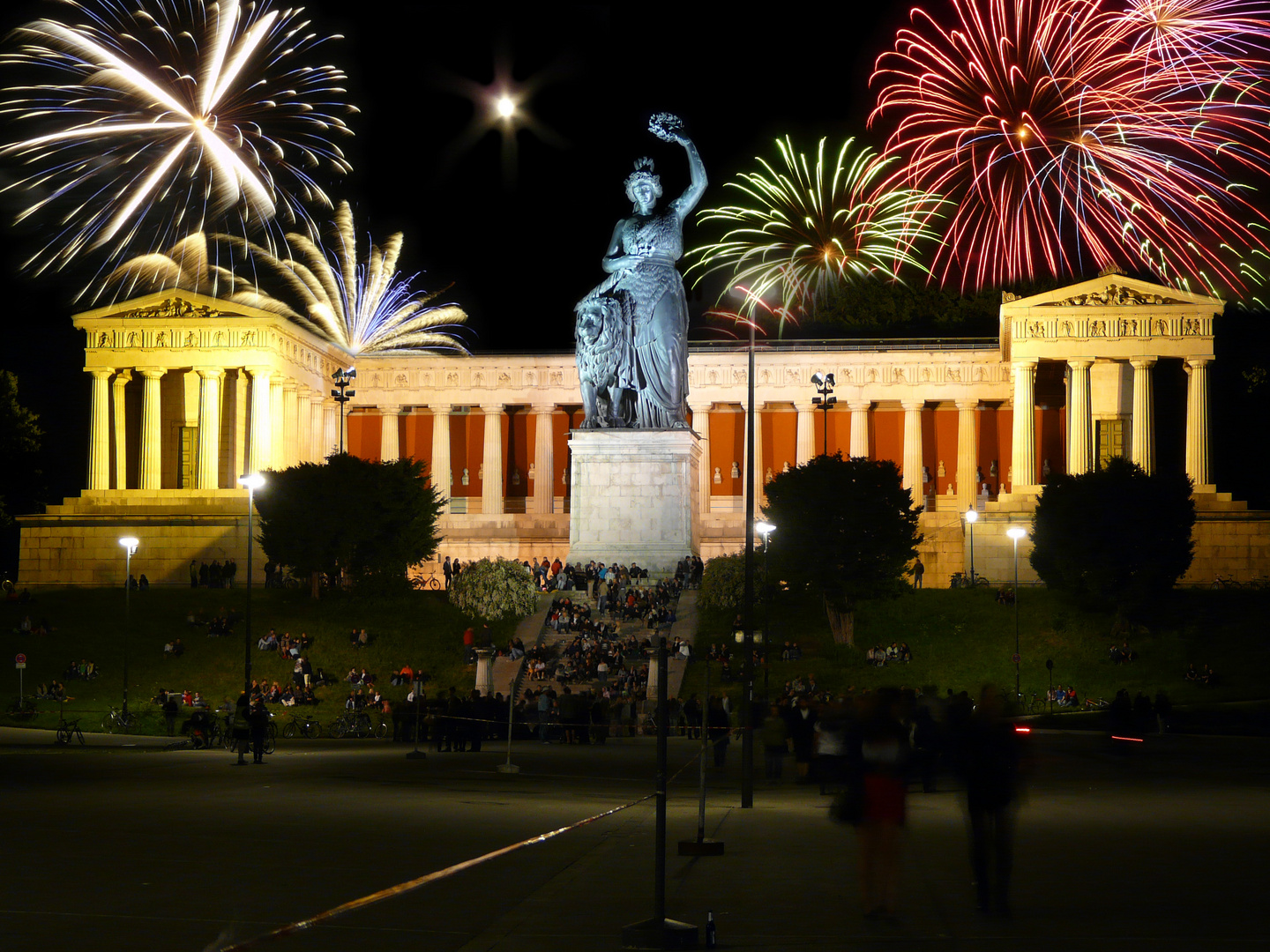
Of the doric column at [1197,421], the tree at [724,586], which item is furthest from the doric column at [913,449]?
the tree at [724,586]

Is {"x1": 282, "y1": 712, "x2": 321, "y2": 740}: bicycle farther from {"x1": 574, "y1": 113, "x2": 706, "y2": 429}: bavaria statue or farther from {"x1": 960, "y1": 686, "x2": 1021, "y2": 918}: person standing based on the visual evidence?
{"x1": 960, "y1": 686, "x2": 1021, "y2": 918}: person standing

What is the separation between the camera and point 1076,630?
54938mm

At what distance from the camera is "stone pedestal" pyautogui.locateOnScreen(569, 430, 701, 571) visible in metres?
57.3

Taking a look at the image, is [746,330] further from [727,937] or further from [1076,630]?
[727,937]

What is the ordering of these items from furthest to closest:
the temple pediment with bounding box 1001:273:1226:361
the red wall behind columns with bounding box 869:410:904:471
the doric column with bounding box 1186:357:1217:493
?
1. the red wall behind columns with bounding box 869:410:904:471
2. the temple pediment with bounding box 1001:273:1226:361
3. the doric column with bounding box 1186:357:1217:493

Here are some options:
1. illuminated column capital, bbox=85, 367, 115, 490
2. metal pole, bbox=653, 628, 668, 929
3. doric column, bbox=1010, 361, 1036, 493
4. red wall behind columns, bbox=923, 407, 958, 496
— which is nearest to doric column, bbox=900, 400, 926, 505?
red wall behind columns, bbox=923, 407, 958, 496

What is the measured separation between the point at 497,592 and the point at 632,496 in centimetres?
578

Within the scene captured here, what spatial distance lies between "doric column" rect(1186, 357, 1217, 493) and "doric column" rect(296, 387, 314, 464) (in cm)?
4106

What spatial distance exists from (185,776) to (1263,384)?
6138cm

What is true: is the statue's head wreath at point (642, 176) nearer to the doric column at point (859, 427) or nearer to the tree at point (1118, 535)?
the tree at point (1118, 535)

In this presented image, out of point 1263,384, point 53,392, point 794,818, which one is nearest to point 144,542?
point 53,392

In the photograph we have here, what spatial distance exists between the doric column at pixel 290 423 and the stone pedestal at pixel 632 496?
92.1 feet

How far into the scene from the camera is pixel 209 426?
8094 cm

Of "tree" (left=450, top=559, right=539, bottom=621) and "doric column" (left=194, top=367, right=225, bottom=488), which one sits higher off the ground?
"doric column" (left=194, top=367, right=225, bottom=488)
